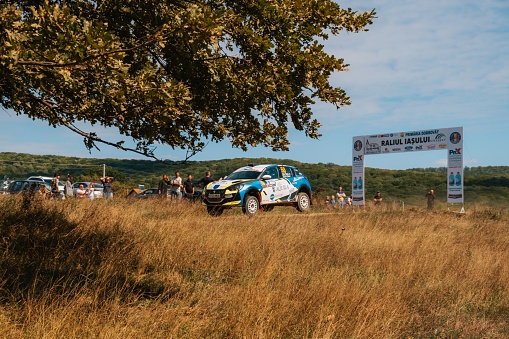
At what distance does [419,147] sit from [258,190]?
51.1 ft

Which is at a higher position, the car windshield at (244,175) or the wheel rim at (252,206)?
the car windshield at (244,175)

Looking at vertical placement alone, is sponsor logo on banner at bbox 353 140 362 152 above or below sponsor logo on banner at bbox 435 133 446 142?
below

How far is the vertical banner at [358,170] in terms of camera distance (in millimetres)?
32375

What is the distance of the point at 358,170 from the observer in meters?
32.8

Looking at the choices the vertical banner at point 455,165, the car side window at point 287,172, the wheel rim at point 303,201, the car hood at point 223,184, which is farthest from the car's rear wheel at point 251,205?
the vertical banner at point 455,165

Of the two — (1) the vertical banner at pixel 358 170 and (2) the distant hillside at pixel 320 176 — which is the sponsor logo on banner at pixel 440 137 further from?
(2) the distant hillside at pixel 320 176

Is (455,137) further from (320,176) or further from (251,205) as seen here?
(320,176)

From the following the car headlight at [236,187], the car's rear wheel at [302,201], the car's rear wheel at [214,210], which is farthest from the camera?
the car's rear wheel at [302,201]

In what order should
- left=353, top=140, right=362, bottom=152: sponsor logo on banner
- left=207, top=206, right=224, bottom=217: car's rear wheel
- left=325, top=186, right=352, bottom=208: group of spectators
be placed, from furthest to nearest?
1. left=353, top=140, right=362, bottom=152: sponsor logo on banner
2. left=325, top=186, right=352, bottom=208: group of spectators
3. left=207, top=206, right=224, bottom=217: car's rear wheel

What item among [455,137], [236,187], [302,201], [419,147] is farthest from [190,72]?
[419,147]

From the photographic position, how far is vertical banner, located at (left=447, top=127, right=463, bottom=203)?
28016 millimetres

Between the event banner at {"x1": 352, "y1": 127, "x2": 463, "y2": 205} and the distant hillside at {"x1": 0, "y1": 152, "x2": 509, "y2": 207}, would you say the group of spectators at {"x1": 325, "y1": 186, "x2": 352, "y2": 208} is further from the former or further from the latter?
the distant hillside at {"x1": 0, "y1": 152, "x2": 509, "y2": 207}

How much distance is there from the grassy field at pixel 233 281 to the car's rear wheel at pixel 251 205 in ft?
15.1

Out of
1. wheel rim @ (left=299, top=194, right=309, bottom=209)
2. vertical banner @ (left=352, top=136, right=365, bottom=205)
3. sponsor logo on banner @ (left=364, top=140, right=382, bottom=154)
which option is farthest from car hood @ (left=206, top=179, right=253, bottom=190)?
sponsor logo on banner @ (left=364, top=140, right=382, bottom=154)
